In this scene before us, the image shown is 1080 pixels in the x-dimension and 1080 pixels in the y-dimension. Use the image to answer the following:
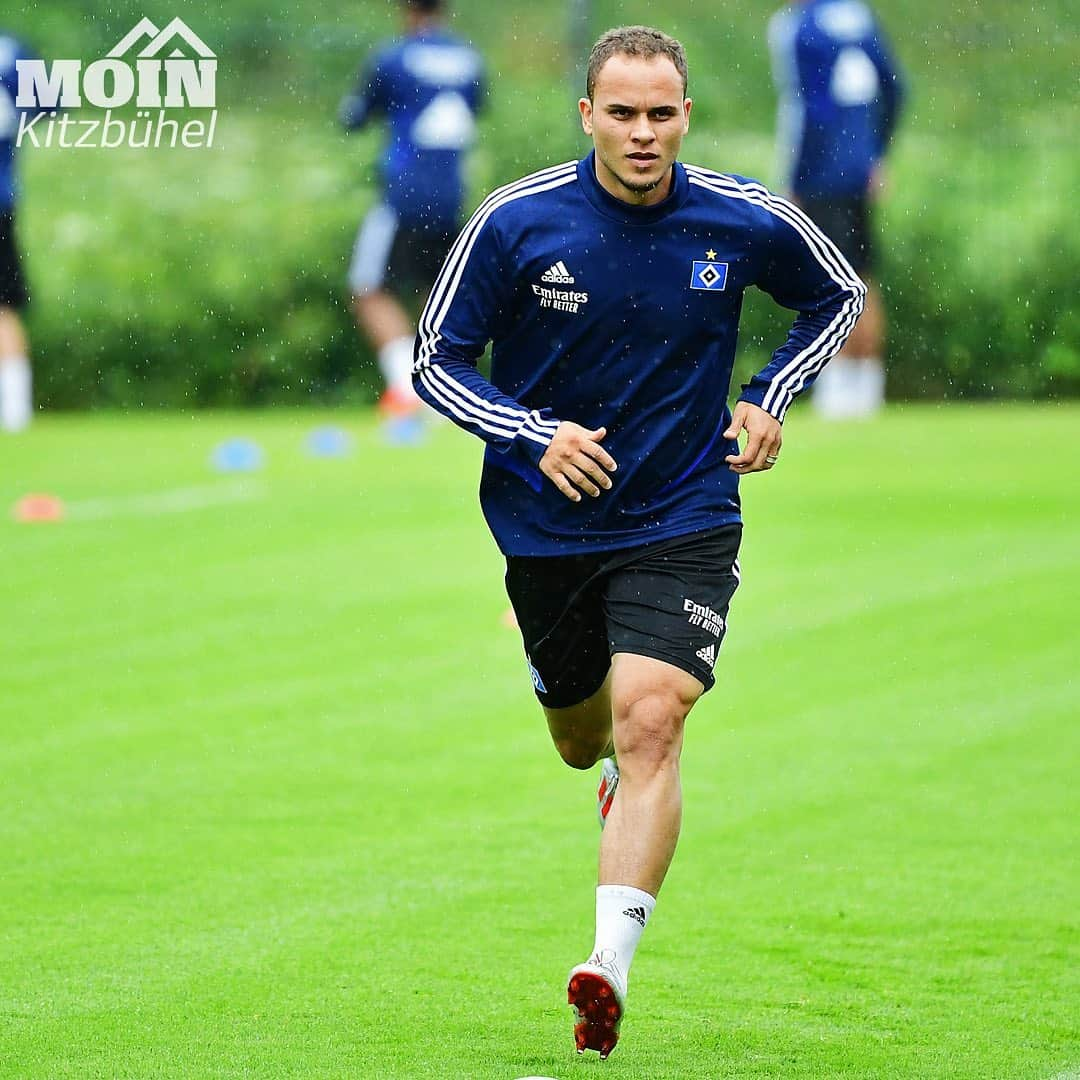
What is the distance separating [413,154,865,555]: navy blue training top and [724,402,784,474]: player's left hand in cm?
6

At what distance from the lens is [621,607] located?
507 centimetres

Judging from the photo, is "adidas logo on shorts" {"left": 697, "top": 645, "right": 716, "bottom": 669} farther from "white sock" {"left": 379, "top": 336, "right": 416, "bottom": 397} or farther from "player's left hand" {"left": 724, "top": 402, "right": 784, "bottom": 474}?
"white sock" {"left": 379, "top": 336, "right": 416, "bottom": 397}

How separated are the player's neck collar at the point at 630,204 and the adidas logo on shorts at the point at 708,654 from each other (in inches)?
39.7

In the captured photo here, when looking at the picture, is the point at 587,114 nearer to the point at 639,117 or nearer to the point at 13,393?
the point at 639,117

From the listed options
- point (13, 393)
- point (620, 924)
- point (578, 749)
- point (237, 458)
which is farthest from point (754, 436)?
point (13, 393)

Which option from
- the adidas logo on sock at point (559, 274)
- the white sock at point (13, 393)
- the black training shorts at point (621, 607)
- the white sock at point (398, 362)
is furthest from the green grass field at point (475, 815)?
the white sock at point (398, 362)

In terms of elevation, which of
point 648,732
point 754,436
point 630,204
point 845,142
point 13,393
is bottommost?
point 13,393

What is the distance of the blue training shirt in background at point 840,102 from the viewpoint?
20.6 meters

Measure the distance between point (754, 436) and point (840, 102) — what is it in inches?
646

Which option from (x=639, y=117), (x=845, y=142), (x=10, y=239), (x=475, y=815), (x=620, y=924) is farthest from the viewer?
(x=10, y=239)

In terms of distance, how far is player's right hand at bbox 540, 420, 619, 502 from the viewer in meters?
4.86

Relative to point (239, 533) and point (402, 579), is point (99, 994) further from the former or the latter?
point (239, 533)

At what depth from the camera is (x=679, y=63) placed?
16.7ft

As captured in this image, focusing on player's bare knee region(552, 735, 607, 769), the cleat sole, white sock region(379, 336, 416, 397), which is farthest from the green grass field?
white sock region(379, 336, 416, 397)
